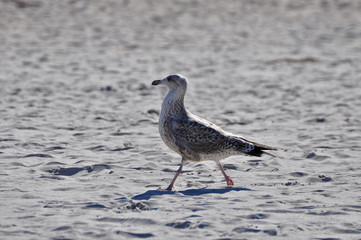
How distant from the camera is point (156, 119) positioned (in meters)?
12.1

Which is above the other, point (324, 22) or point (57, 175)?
point (324, 22)

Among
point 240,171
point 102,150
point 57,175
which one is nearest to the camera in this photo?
point 57,175

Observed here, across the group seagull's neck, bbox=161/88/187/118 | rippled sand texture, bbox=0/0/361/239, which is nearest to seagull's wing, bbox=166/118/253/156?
seagull's neck, bbox=161/88/187/118

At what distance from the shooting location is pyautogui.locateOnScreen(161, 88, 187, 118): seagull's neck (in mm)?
8273

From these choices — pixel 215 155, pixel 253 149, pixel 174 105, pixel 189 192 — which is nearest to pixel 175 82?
pixel 174 105

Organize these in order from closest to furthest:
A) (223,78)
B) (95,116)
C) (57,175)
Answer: (57,175)
(95,116)
(223,78)

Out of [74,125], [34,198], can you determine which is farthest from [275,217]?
[74,125]

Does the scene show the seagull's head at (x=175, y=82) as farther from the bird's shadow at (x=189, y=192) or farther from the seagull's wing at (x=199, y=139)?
the bird's shadow at (x=189, y=192)

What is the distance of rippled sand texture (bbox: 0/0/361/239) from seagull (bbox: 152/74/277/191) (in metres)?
0.44

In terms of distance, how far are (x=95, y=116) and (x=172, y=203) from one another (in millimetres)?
5484

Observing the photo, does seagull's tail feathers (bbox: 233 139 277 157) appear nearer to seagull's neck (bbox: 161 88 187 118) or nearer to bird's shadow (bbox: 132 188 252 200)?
bird's shadow (bbox: 132 188 252 200)

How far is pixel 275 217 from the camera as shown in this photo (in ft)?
21.8

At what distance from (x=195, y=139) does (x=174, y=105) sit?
619 millimetres

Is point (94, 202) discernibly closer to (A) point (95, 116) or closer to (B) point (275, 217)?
(B) point (275, 217)
